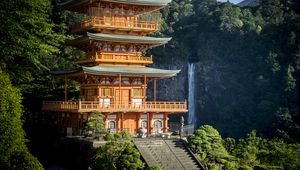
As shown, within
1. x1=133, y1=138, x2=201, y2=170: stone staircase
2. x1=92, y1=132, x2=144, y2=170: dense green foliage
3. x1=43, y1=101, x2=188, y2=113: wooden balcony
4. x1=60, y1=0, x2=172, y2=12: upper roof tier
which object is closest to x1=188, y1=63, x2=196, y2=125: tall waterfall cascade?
x1=43, y1=101, x2=188, y2=113: wooden balcony

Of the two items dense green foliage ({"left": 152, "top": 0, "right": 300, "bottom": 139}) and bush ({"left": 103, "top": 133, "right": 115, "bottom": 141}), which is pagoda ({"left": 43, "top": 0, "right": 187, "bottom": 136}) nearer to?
bush ({"left": 103, "top": 133, "right": 115, "bottom": 141})

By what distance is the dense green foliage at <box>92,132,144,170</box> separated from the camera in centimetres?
3067

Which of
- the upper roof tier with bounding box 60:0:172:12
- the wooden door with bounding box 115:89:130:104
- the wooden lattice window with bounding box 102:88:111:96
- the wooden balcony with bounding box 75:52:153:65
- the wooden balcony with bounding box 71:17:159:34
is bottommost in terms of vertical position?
the wooden door with bounding box 115:89:130:104

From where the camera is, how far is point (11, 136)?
2850 centimetres

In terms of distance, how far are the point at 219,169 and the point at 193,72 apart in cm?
4317

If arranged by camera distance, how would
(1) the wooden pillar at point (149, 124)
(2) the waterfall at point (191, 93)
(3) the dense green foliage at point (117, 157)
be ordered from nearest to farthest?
(3) the dense green foliage at point (117, 157), (1) the wooden pillar at point (149, 124), (2) the waterfall at point (191, 93)

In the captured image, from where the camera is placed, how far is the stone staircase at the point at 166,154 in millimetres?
32719

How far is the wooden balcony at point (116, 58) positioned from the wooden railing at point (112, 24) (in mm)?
2135

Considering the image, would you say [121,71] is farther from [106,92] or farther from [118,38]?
[118,38]

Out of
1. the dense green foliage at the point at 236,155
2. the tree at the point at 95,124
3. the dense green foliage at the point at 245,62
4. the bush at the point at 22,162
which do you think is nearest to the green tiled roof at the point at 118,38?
the tree at the point at 95,124

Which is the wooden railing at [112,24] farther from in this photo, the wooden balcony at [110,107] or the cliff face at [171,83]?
the cliff face at [171,83]

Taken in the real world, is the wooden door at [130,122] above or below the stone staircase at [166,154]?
above

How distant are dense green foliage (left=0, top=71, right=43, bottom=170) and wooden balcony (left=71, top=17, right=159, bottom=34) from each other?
12312 mm

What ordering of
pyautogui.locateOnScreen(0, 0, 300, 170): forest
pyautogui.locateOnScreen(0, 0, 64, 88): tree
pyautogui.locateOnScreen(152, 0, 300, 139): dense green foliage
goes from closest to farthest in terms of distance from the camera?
pyautogui.locateOnScreen(0, 0, 64, 88): tree < pyautogui.locateOnScreen(0, 0, 300, 170): forest < pyautogui.locateOnScreen(152, 0, 300, 139): dense green foliage
